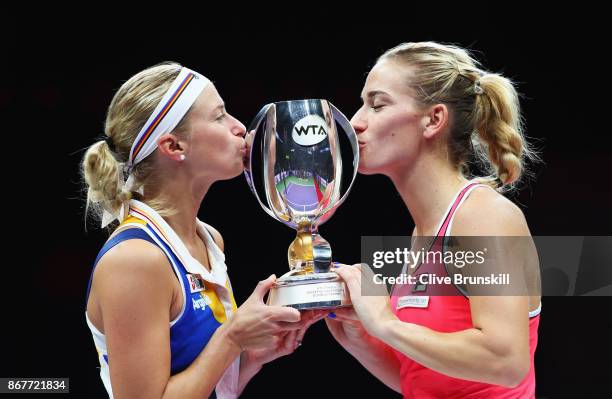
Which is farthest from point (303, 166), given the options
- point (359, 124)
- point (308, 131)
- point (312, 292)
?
point (312, 292)

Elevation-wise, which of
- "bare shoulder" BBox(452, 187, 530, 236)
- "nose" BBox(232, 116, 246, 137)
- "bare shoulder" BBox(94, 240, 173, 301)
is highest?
"nose" BBox(232, 116, 246, 137)

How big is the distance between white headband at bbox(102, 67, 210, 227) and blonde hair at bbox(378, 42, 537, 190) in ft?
1.63

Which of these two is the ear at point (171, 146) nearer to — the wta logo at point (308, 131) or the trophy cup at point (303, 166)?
the trophy cup at point (303, 166)

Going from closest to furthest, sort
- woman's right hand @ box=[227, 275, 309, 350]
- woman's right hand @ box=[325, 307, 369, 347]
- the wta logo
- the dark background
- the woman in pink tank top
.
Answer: the woman in pink tank top
woman's right hand @ box=[227, 275, 309, 350]
the wta logo
woman's right hand @ box=[325, 307, 369, 347]
the dark background

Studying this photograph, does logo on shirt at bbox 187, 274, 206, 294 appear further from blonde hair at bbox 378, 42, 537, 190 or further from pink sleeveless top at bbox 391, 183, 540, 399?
blonde hair at bbox 378, 42, 537, 190

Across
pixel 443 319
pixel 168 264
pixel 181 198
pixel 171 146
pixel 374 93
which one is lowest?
pixel 443 319

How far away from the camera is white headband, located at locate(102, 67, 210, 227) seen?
1996 millimetres

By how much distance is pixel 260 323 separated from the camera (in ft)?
6.00

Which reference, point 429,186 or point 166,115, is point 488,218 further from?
point 166,115

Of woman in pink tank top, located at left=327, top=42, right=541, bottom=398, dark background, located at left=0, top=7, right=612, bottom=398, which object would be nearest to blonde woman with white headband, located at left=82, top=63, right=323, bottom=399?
woman in pink tank top, located at left=327, top=42, right=541, bottom=398

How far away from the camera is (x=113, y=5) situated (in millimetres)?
3553

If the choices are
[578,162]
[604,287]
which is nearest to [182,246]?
A: [604,287]

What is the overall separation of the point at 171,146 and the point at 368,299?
62 centimetres

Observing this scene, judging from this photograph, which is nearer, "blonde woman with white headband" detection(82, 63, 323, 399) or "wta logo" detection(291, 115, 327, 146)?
"blonde woman with white headband" detection(82, 63, 323, 399)
